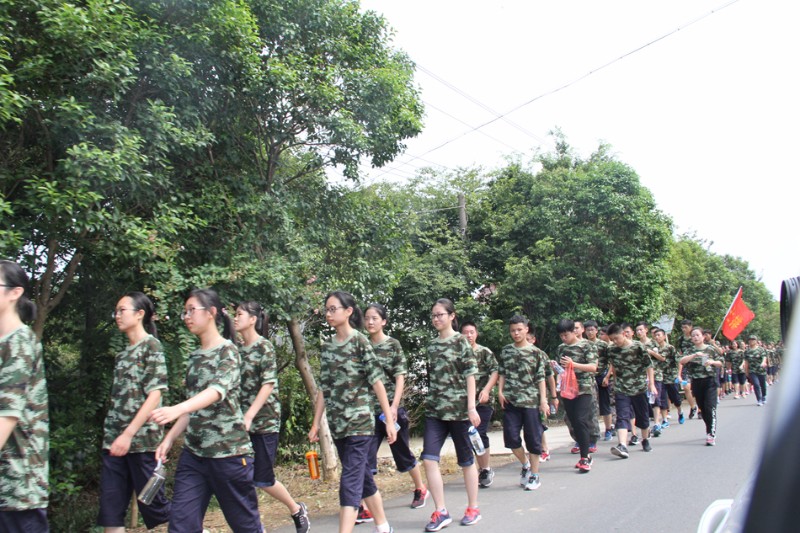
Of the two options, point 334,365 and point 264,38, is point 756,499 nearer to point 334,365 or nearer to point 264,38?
point 334,365

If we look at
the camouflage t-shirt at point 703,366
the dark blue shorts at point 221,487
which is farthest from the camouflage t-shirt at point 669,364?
the dark blue shorts at point 221,487

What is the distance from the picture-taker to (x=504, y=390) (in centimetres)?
770

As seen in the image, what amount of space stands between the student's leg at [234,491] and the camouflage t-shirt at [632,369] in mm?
6651

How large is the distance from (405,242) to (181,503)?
5.43 meters

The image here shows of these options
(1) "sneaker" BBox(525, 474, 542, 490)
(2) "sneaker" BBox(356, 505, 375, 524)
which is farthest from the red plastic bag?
(2) "sneaker" BBox(356, 505, 375, 524)

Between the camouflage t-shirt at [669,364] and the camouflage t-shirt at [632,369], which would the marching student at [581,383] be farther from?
the camouflage t-shirt at [669,364]

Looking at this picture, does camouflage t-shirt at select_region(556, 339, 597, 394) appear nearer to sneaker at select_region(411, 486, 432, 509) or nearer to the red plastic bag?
the red plastic bag

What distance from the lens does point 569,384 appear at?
805 cm

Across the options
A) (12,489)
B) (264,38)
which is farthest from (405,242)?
(12,489)

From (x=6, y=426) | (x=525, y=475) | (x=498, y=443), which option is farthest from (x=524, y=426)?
(x=6, y=426)

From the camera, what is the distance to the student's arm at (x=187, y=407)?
12.1 ft

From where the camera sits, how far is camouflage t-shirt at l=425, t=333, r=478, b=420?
620 centimetres

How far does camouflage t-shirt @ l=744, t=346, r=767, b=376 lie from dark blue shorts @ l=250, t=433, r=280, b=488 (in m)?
16.5

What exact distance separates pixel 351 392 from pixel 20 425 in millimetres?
2494
